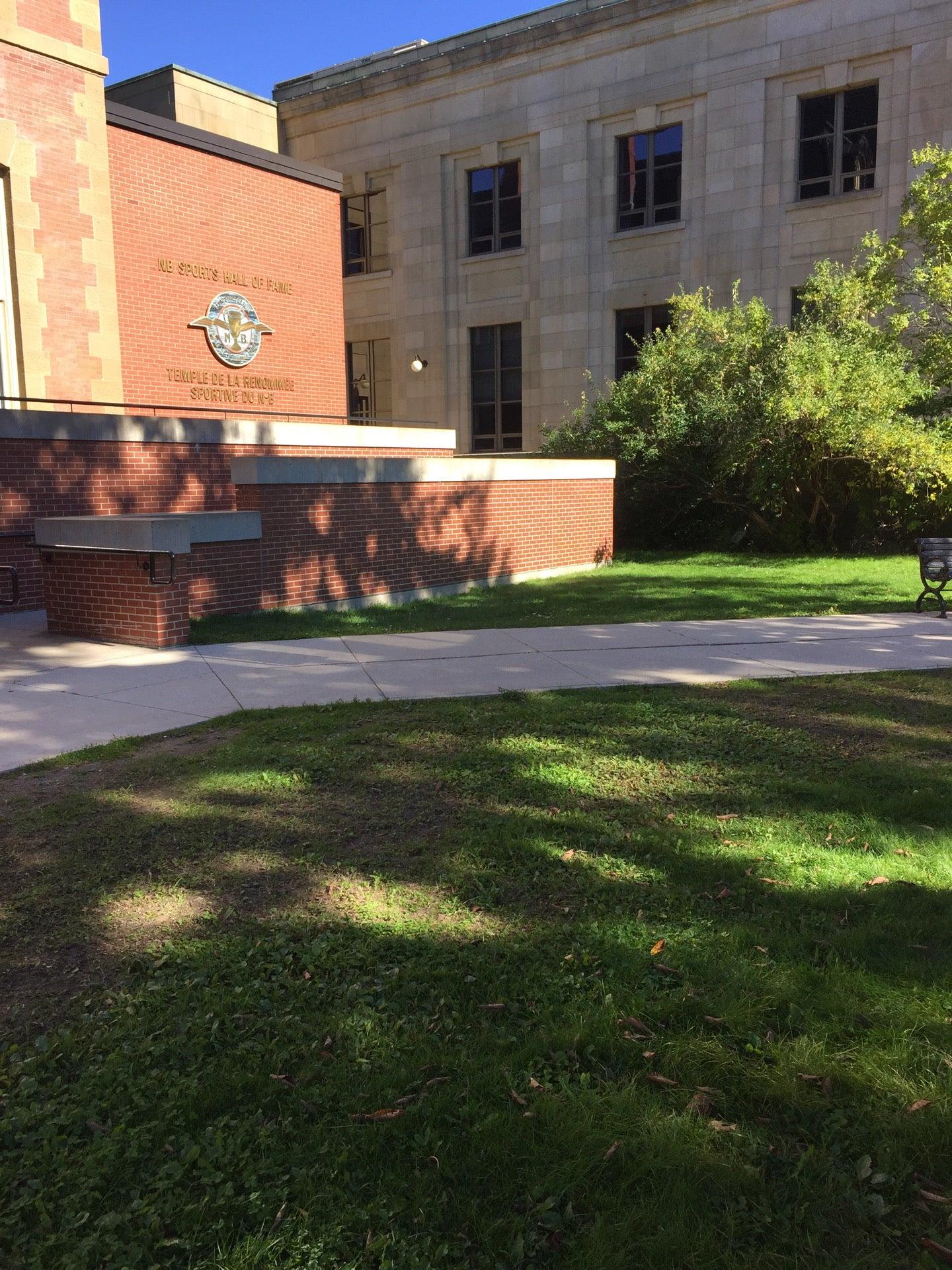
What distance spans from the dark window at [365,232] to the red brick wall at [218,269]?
34.2 ft

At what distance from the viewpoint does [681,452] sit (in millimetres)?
20797

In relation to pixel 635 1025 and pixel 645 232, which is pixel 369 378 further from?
pixel 635 1025

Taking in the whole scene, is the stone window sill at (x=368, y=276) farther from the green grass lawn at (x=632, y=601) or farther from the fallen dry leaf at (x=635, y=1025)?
the fallen dry leaf at (x=635, y=1025)

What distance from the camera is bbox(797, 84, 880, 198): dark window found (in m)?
24.8

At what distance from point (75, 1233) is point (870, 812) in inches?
153

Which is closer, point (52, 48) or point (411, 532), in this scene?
point (411, 532)

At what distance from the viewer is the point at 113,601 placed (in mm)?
9844

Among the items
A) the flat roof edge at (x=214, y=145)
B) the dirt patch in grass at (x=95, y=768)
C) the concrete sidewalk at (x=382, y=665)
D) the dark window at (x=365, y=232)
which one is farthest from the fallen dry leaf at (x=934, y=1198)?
the dark window at (x=365, y=232)

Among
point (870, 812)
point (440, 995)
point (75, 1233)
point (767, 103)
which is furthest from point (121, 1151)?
point (767, 103)

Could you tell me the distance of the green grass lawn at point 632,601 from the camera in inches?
437

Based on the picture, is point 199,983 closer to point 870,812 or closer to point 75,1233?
point 75,1233

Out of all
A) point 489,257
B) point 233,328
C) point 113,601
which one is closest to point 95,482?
point 113,601

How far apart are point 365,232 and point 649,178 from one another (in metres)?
9.88

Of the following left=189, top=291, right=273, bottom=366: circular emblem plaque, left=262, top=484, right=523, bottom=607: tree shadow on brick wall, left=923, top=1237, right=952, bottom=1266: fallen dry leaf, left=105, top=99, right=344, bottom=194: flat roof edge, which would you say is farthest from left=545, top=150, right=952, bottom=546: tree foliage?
left=923, top=1237, right=952, bottom=1266: fallen dry leaf
